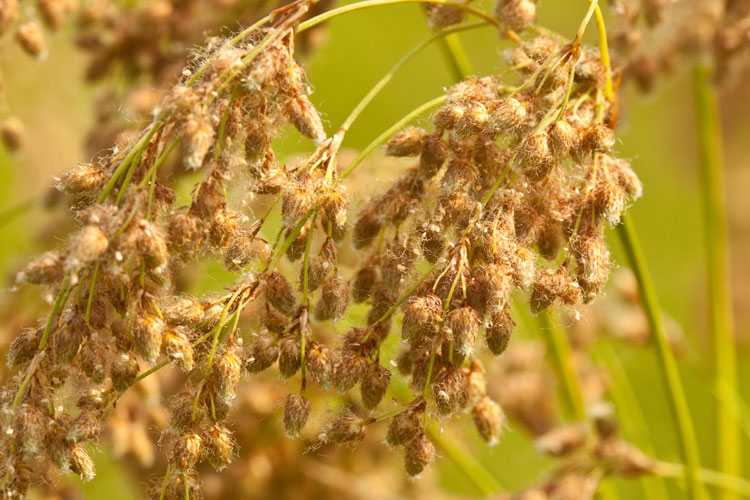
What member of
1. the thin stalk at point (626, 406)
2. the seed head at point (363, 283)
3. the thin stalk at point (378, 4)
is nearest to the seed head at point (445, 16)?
the thin stalk at point (378, 4)

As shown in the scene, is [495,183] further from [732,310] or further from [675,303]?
[675,303]

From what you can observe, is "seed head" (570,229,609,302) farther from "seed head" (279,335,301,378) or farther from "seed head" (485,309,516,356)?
"seed head" (279,335,301,378)

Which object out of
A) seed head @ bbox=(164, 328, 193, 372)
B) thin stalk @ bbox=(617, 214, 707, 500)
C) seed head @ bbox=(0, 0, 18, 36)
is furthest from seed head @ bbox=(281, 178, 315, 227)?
seed head @ bbox=(0, 0, 18, 36)

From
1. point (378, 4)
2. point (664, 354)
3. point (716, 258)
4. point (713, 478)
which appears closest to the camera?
point (378, 4)

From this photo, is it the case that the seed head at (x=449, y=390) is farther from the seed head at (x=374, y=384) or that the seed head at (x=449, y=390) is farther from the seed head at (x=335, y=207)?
the seed head at (x=335, y=207)

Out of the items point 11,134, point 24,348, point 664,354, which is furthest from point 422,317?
point 11,134

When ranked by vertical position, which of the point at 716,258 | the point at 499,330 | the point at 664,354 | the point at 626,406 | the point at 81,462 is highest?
the point at 81,462

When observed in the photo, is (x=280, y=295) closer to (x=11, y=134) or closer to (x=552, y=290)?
(x=552, y=290)
